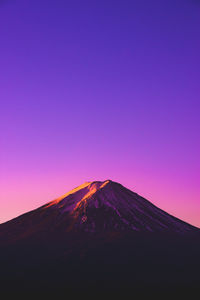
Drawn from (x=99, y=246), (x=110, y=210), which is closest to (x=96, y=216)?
(x=110, y=210)

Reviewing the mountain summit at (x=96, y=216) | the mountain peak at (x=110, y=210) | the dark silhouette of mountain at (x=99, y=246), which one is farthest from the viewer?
the mountain peak at (x=110, y=210)

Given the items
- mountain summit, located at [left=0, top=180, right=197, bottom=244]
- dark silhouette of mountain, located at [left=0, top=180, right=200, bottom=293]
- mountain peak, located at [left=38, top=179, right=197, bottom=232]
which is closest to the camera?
dark silhouette of mountain, located at [left=0, top=180, right=200, bottom=293]

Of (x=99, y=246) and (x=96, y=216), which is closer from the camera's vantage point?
(x=99, y=246)

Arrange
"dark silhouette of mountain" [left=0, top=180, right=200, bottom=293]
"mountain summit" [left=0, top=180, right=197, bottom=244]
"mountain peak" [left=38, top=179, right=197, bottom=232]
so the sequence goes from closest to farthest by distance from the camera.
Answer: "dark silhouette of mountain" [left=0, top=180, right=200, bottom=293], "mountain summit" [left=0, top=180, right=197, bottom=244], "mountain peak" [left=38, top=179, right=197, bottom=232]

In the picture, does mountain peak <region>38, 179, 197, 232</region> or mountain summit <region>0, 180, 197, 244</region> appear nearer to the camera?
mountain summit <region>0, 180, 197, 244</region>

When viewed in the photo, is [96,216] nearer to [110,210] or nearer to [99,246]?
[110,210]

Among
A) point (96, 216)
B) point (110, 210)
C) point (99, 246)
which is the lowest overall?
point (99, 246)

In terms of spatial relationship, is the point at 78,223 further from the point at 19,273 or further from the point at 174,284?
the point at 174,284

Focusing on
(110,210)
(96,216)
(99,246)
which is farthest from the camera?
(110,210)
